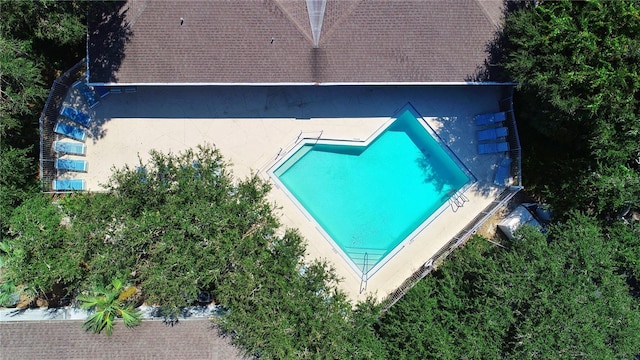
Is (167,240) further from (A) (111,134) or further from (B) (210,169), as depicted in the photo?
(A) (111,134)

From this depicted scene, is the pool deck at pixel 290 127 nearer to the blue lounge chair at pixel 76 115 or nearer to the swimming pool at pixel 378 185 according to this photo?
the blue lounge chair at pixel 76 115

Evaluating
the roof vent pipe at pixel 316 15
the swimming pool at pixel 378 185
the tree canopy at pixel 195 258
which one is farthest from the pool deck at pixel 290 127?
the tree canopy at pixel 195 258

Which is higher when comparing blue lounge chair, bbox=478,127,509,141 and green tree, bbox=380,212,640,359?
blue lounge chair, bbox=478,127,509,141

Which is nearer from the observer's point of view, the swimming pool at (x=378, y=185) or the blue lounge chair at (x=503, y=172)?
the blue lounge chair at (x=503, y=172)

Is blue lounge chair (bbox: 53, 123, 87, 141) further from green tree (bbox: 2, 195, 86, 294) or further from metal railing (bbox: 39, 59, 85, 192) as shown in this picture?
green tree (bbox: 2, 195, 86, 294)

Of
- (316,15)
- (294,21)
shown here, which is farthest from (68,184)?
(316,15)

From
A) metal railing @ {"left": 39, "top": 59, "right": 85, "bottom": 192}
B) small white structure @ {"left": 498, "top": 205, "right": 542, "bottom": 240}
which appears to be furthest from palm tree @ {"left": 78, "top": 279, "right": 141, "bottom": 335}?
small white structure @ {"left": 498, "top": 205, "right": 542, "bottom": 240}

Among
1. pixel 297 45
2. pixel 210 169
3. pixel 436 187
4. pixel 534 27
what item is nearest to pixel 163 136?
pixel 210 169
